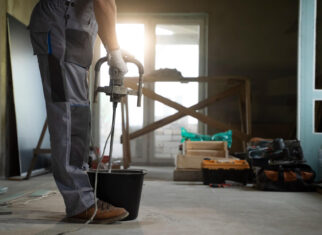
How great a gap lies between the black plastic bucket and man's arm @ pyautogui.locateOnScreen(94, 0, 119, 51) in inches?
25.1

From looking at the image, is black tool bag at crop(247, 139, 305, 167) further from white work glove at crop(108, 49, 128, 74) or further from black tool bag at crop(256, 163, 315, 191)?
white work glove at crop(108, 49, 128, 74)

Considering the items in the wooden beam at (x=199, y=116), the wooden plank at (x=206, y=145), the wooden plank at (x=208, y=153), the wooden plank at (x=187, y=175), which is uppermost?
the wooden beam at (x=199, y=116)

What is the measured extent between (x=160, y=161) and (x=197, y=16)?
7.02 ft

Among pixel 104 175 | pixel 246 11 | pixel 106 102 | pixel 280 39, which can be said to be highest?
pixel 246 11

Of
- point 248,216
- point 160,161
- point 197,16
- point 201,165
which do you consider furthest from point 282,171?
point 197,16

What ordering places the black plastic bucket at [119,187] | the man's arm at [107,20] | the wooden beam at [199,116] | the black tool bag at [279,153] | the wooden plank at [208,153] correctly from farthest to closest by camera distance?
the wooden beam at [199,116]
the wooden plank at [208,153]
the black tool bag at [279,153]
the black plastic bucket at [119,187]
the man's arm at [107,20]

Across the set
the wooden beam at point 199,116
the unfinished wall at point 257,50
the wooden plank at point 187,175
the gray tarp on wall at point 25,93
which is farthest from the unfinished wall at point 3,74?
the unfinished wall at point 257,50

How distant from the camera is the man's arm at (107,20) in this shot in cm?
204

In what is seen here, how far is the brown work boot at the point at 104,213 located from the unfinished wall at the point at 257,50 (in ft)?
13.1

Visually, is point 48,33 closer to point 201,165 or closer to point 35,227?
point 35,227

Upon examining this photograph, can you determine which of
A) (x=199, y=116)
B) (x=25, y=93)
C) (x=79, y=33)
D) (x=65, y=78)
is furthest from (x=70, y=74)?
(x=199, y=116)

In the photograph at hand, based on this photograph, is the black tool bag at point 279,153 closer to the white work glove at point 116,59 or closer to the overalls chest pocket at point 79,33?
the white work glove at point 116,59

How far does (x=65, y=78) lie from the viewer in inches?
80.8

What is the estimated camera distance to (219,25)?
6.03 metres
